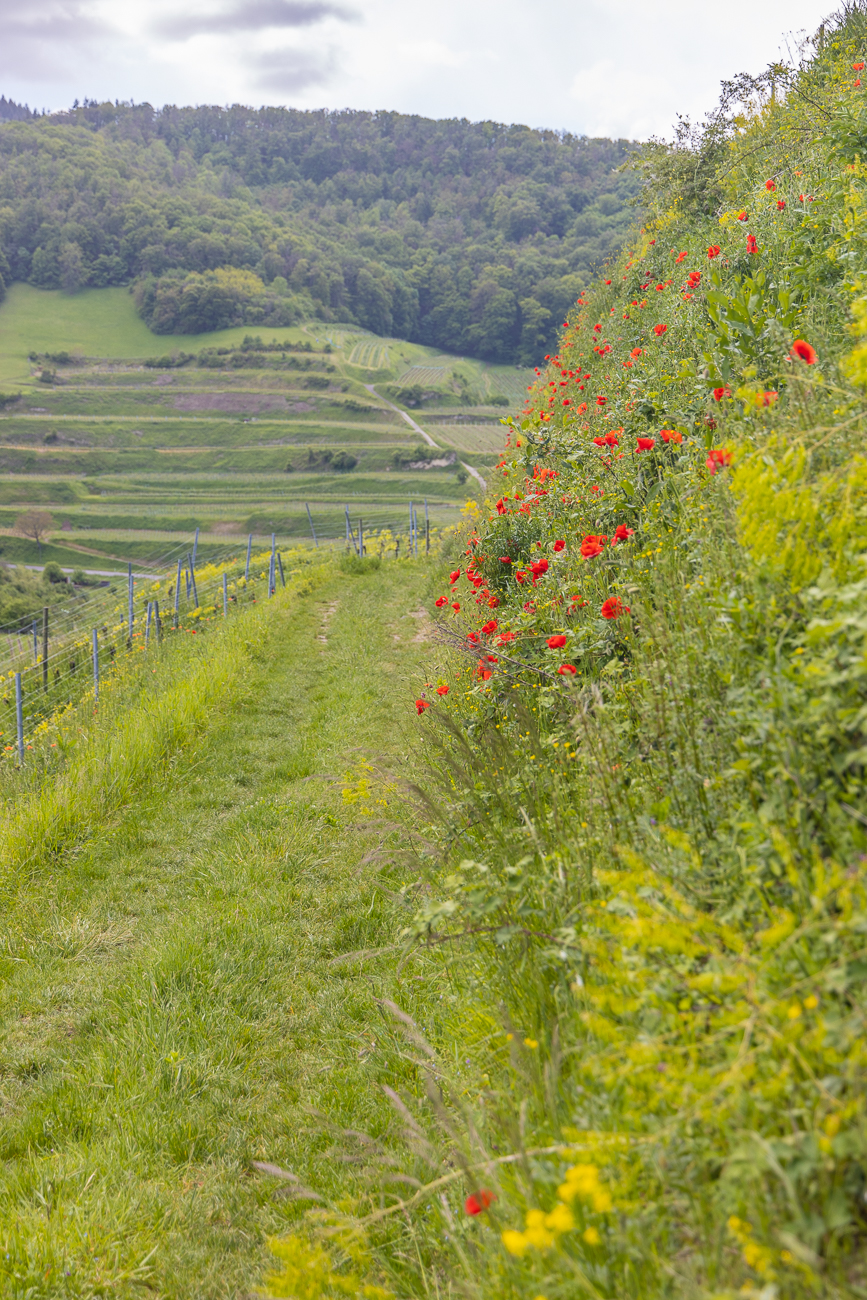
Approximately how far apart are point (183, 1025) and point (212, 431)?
257 feet

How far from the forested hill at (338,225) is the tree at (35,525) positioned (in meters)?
51.2

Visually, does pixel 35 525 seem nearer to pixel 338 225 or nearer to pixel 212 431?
pixel 212 431

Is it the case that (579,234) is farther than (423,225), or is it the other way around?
(423,225)

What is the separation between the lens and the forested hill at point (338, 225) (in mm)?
96062

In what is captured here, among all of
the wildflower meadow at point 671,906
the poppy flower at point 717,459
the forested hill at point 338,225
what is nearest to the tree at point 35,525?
the forested hill at point 338,225

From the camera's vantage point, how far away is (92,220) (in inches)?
4336

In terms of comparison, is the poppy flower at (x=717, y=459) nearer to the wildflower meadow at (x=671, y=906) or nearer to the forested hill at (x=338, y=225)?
the wildflower meadow at (x=671, y=906)

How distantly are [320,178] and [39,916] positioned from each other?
600 ft

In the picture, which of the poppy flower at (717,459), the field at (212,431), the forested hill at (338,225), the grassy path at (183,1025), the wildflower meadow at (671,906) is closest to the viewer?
the wildflower meadow at (671,906)

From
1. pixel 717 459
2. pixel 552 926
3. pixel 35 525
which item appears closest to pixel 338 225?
pixel 35 525

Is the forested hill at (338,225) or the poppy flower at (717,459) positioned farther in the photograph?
the forested hill at (338,225)

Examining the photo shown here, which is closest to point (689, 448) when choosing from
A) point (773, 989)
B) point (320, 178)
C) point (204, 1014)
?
point (773, 989)

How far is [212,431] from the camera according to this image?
74.2 metres

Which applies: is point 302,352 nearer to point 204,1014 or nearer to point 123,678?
point 123,678
